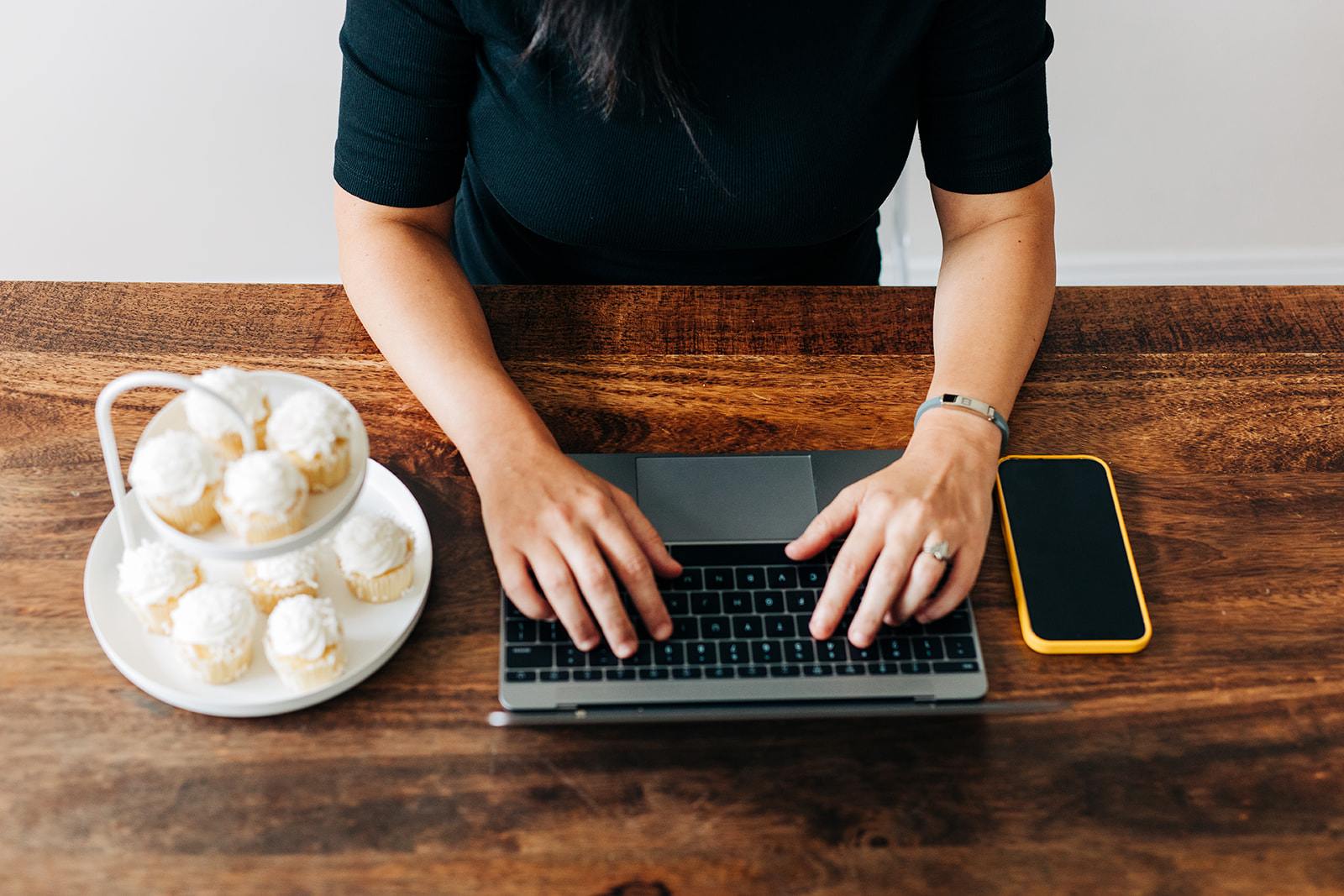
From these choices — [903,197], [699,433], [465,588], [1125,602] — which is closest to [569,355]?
[699,433]

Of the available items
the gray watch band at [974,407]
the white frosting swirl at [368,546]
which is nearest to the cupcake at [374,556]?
the white frosting swirl at [368,546]

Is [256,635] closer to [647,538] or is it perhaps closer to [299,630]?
[299,630]

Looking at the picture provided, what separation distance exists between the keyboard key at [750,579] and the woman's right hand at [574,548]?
0.05 metres

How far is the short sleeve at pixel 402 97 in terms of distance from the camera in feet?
2.64

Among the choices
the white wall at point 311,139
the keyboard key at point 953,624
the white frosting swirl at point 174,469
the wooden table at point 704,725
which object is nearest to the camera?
the white frosting swirl at point 174,469

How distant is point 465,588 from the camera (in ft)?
2.43

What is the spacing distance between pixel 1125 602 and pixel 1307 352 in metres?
0.40

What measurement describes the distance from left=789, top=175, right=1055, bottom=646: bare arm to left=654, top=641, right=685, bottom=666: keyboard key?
A: 0.32 ft

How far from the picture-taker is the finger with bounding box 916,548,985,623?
0.72 metres

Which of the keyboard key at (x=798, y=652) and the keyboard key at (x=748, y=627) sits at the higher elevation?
the keyboard key at (x=748, y=627)

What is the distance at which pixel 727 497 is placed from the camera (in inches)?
31.3

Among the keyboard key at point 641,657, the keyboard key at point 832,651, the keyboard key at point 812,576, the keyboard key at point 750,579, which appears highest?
the keyboard key at point 750,579

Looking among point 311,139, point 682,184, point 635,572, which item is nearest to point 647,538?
point 635,572

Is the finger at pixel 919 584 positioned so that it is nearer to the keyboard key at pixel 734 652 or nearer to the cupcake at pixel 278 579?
the keyboard key at pixel 734 652
